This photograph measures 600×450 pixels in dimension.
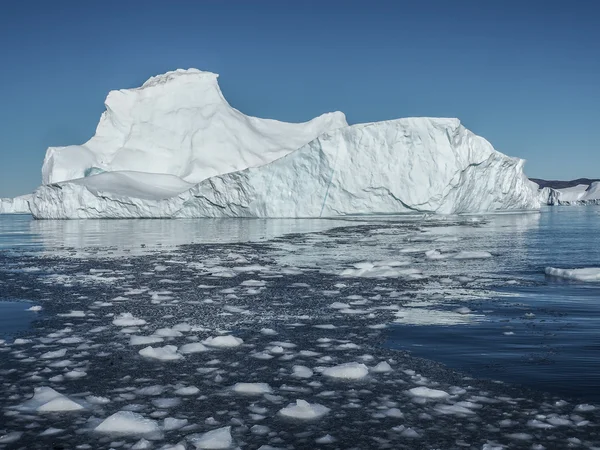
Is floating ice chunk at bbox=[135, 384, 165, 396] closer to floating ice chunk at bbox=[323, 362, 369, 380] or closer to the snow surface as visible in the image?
floating ice chunk at bbox=[323, 362, 369, 380]

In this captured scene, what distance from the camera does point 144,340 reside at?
436 cm

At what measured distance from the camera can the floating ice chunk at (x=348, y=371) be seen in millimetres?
3486

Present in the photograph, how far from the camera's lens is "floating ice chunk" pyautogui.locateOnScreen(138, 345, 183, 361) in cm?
391

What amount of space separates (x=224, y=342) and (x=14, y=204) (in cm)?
7196

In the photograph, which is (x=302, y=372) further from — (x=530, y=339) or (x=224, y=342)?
(x=530, y=339)

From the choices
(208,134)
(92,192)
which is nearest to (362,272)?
(92,192)

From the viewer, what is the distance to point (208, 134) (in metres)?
42.5

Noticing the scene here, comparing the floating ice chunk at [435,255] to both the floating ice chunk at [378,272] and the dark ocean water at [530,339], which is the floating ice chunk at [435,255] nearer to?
the floating ice chunk at [378,272]

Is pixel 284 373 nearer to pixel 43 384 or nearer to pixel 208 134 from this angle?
pixel 43 384

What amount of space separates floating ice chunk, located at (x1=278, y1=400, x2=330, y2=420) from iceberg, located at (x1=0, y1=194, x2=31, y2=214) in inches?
2798

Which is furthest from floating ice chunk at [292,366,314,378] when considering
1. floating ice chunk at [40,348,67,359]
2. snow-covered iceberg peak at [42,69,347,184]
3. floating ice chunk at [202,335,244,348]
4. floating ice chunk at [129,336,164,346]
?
snow-covered iceberg peak at [42,69,347,184]

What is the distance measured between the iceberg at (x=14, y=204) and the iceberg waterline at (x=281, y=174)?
88.2 feet

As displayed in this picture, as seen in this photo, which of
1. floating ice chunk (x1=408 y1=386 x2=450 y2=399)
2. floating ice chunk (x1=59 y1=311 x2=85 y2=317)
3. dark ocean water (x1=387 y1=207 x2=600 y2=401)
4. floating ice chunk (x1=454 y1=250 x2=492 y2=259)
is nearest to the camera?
floating ice chunk (x1=408 y1=386 x2=450 y2=399)

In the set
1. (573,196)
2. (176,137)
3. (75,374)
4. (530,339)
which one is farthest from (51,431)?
(573,196)
